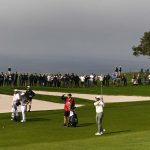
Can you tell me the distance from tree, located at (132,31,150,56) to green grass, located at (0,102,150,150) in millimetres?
67000

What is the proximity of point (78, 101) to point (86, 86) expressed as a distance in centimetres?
1948

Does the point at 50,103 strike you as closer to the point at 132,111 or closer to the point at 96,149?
the point at 132,111

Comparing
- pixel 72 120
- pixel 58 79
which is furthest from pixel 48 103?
pixel 72 120

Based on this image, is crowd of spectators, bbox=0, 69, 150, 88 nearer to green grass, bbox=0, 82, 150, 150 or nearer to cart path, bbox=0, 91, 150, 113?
cart path, bbox=0, 91, 150, 113

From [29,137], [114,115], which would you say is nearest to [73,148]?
[29,137]

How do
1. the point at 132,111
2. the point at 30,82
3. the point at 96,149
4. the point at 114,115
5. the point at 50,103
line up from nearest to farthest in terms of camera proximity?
the point at 96,149 < the point at 114,115 < the point at 132,111 < the point at 50,103 < the point at 30,82

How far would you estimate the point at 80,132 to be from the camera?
29875 mm

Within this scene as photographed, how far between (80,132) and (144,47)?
84.6 meters

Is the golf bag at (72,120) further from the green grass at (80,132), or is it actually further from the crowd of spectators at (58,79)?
the crowd of spectators at (58,79)

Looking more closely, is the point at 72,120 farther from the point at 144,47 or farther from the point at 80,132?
the point at 144,47

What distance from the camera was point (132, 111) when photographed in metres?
42.7

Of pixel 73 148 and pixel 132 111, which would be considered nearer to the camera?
pixel 73 148

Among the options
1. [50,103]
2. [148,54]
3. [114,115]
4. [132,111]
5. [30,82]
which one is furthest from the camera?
[148,54]

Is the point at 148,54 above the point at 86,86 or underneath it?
above
